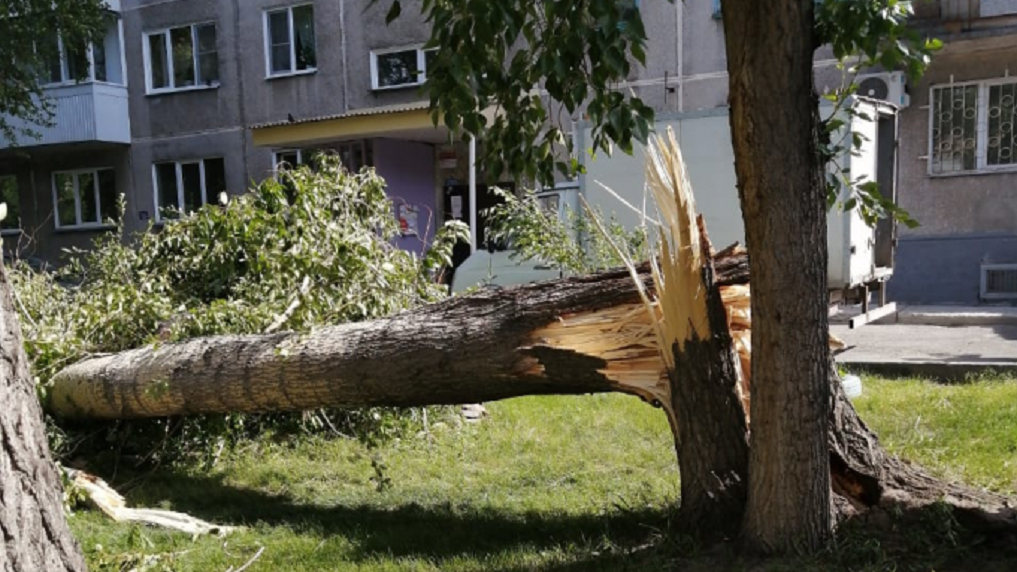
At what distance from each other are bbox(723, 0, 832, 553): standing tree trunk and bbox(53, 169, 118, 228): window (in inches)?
814

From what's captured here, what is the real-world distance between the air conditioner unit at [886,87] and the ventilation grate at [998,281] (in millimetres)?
2791

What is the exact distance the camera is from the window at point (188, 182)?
66.0 feet

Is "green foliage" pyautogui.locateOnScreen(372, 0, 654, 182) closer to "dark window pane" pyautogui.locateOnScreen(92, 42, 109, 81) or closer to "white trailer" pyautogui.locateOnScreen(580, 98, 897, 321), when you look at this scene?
"white trailer" pyautogui.locateOnScreen(580, 98, 897, 321)

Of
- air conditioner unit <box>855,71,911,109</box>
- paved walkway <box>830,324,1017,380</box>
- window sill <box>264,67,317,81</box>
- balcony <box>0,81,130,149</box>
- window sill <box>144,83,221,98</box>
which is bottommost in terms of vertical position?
paved walkway <box>830,324,1017,380</box>

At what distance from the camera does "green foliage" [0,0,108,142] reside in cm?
1688

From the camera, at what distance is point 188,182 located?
67.4ft

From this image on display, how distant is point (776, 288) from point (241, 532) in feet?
9.82

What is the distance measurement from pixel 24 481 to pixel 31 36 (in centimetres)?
1754

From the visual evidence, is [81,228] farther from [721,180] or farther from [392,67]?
[721,180]

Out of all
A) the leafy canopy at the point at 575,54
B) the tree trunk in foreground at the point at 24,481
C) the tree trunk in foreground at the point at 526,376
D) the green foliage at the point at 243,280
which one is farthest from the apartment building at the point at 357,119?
the tree trunk in foreground at the point at 24,481

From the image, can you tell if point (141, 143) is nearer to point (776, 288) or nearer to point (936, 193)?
point (936, 193)

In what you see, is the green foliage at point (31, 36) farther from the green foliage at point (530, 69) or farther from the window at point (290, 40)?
the green foliage at point (530, 69)

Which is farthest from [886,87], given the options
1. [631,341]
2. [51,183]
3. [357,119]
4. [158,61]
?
[51,183]

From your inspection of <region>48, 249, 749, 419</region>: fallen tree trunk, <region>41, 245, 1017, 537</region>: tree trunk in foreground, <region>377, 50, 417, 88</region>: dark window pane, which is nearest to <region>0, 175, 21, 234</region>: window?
<region>377, 50, 417, 88</region>: dark window pane
